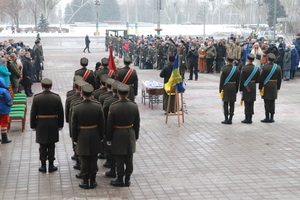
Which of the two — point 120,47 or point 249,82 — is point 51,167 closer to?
point 249,82

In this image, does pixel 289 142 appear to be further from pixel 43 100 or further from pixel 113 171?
pixel 43 100

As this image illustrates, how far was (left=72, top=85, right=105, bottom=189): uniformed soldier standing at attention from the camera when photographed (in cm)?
795

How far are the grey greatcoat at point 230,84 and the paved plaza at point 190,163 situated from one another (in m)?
0.78

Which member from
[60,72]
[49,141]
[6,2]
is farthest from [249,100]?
[6,2]

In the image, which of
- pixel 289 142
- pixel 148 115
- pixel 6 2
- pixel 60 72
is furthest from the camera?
pixel 6 2

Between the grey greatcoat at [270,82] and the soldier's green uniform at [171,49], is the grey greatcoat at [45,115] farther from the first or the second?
the soldier's green uniform at [171,49]

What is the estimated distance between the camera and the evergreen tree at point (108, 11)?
114m

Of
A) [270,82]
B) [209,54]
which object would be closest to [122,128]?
[270,82]

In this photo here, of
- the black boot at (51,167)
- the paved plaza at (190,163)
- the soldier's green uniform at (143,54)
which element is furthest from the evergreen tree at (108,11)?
the black boot at (51,167)

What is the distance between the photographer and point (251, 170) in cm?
936

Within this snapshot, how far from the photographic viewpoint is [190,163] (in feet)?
32.3

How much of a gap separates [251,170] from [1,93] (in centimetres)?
546

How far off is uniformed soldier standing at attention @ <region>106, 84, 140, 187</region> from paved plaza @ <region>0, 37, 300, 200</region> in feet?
1.65

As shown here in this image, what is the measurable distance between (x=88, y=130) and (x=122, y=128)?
1.80 ft
